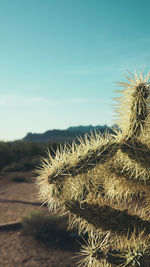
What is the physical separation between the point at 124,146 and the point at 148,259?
0.86m

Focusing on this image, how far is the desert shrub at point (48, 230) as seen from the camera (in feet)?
23.9

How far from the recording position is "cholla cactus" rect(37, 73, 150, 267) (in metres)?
1.85

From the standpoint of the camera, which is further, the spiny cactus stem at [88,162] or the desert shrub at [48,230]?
the desert shrub at [48,230]

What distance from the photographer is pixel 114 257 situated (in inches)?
76.6

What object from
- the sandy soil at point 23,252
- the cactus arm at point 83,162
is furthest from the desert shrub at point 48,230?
the cactus arm at point 83,162

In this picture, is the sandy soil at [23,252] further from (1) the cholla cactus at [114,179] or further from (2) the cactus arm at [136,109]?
(2) the cactus arm at [136,109]

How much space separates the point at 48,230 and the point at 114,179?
20.6ft

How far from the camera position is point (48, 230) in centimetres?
778

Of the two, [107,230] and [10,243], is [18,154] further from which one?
[107,230]

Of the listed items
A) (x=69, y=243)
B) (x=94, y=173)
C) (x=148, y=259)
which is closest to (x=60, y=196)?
(x=94, y=173)

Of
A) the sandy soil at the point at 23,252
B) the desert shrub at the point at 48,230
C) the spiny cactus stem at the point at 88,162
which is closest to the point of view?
the spiny cactus stem at the point at 88,162

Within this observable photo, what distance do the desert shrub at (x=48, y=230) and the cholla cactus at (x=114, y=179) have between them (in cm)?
541

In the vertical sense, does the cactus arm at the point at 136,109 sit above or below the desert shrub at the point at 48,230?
above

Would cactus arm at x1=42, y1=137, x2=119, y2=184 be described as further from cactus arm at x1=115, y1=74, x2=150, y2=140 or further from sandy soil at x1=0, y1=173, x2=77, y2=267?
sandy soil at x1=0, y1=173, x2=77, y2=267
